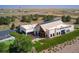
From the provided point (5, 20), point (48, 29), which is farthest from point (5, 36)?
point (48, 29)

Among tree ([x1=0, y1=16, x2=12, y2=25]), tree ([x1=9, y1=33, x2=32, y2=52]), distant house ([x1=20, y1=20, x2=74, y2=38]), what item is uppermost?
tree ([x1=0, y1=16, x2=12, y2=25])

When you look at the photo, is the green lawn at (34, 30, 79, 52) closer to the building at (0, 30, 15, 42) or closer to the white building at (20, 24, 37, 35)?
the white building at (20, 24, 37, 35)

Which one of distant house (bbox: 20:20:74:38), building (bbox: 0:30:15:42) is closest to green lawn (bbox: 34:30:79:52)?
distant house (bbox: 20:20:74:38)

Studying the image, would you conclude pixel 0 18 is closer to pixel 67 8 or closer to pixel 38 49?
pixel 38 49

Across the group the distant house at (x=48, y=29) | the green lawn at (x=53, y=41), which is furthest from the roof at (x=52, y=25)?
the green lawn at (x=53, y=41)

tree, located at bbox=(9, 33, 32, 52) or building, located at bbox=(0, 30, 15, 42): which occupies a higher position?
building, located at bbox=(0, 30, 15, 42)
